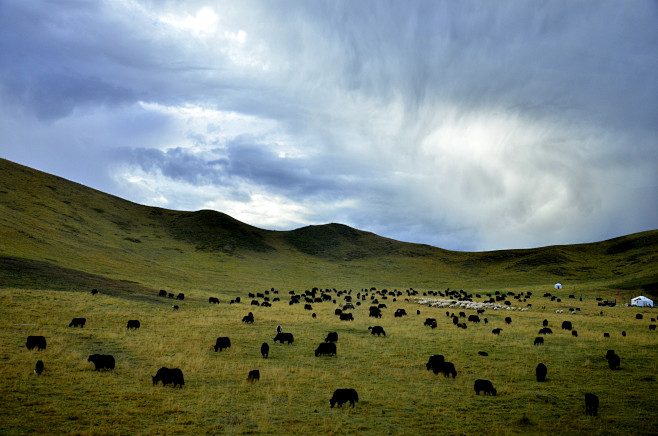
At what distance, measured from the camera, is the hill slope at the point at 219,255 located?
63875 millimetres

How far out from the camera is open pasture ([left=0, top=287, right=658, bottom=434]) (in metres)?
12.7

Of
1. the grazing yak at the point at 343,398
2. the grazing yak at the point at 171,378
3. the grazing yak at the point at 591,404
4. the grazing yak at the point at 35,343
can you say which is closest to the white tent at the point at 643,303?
the grazing yak at the point at 591,404

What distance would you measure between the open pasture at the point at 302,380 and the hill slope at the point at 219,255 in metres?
24.4

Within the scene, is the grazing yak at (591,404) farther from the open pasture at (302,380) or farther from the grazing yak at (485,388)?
the grazing yak at (485,388)

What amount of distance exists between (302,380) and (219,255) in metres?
117

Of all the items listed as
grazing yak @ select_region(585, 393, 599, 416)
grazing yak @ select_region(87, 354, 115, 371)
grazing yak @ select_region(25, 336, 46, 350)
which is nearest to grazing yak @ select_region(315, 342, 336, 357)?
A: grazing yak @ select_region(87, 354, 115, 371)

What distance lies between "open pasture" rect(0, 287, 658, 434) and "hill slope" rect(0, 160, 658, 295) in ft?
80.2

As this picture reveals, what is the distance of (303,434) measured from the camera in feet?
39.2

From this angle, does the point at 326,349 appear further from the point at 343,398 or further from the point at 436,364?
the point at 343,398

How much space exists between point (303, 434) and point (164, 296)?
147ft

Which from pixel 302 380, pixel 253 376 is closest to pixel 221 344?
pixel 253 376

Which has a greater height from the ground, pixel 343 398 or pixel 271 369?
pixel 343 398

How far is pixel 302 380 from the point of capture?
1816 centimetres

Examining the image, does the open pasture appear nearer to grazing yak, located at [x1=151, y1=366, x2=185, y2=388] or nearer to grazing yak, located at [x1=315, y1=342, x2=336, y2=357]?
grazing yak, located at [x1=151, y1=366, x2=185, y2=388]
